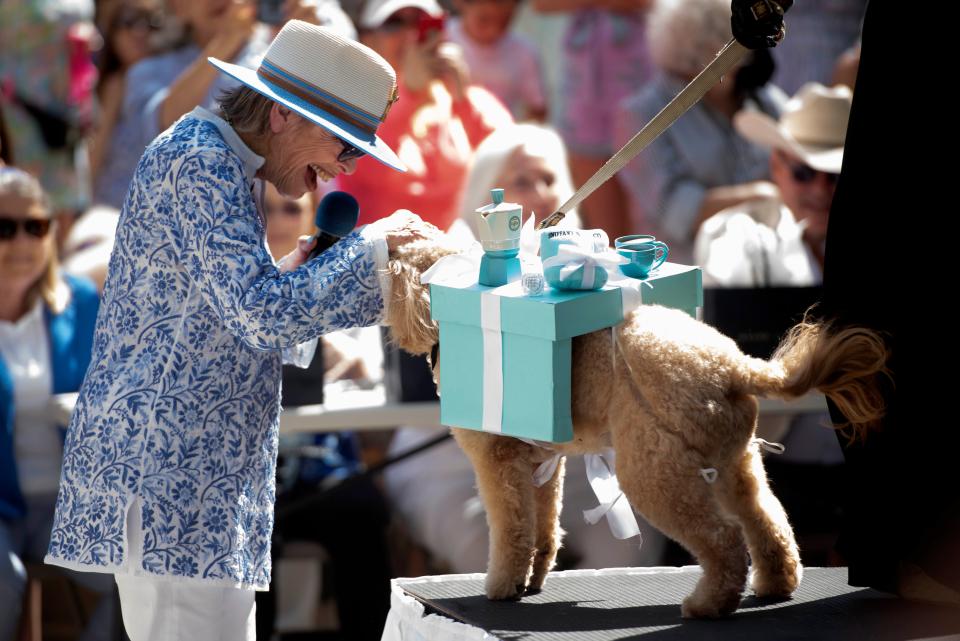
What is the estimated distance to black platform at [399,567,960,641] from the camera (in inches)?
90.4

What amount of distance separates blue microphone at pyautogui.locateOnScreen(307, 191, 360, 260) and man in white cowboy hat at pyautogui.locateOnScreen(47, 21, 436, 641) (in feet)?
0.32

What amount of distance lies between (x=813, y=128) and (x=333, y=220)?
264cm

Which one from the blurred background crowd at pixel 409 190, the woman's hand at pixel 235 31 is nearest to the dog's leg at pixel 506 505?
the blurred background crowd at pixel 409 190

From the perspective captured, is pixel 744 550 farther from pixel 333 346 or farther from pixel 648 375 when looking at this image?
pixel 333 346

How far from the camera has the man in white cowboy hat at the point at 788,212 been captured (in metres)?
4.34

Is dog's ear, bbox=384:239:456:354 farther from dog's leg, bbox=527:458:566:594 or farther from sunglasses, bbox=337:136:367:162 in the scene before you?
dog's leg, bbox=527:458:566:594

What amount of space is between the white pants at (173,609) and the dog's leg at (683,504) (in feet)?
2.71

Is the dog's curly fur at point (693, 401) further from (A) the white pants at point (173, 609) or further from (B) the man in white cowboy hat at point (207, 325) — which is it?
(A) the white pants at point (173, 609)

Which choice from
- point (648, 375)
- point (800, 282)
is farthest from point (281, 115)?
point (800, 282)

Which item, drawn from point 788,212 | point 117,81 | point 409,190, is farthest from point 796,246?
point 117,81

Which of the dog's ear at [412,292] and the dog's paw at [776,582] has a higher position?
the dog's ear at [412,292]

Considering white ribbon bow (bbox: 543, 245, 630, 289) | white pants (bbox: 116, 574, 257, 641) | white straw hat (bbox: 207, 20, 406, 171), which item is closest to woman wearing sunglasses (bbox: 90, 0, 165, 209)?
white straw hat (bbox: 207, 20, 406, 171)

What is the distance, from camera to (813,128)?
15.5 feet

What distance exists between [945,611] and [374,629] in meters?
2.39
